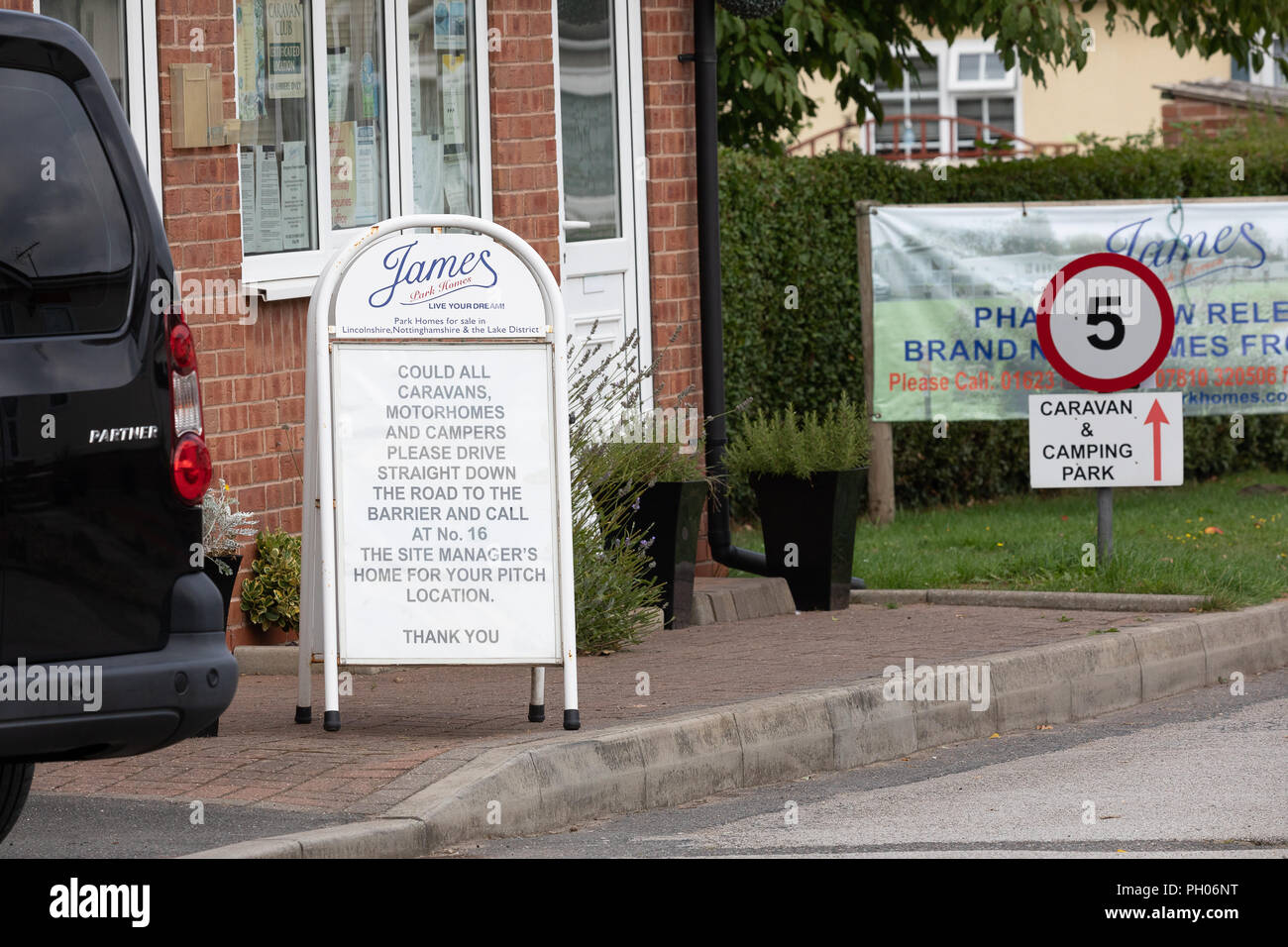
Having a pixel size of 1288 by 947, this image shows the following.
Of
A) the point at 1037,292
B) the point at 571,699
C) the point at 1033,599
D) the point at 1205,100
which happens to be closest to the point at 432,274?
the point at 571,699

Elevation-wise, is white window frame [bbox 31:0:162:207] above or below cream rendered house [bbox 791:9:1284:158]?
below

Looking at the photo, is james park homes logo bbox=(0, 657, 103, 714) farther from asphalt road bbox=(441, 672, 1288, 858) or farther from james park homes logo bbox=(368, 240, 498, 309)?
james park homes logo bbox=(368, 240, 498, 309)

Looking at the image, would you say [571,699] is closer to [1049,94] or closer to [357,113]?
[357,113]

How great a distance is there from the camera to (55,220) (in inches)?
200

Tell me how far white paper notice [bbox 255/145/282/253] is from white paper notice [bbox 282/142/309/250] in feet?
0.12

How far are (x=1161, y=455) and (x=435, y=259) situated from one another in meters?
4.55

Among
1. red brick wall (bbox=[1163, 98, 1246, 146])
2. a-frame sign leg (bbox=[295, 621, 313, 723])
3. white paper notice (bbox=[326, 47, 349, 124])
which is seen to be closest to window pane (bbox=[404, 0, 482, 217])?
white paper notice (bbox=[326, 47, 349, 124])

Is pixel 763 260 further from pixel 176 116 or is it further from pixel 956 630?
pixel 176 116

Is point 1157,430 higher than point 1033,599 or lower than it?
higher

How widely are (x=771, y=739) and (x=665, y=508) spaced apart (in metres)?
2.40

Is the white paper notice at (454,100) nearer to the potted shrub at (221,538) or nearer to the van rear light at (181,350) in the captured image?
the potted shrub at (221,538)

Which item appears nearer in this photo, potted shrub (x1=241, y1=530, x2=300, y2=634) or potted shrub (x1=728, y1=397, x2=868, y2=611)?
potted shrub (x1=241, y1=530, x2=300, y2=634)

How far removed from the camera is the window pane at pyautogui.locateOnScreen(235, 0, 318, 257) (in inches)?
354
